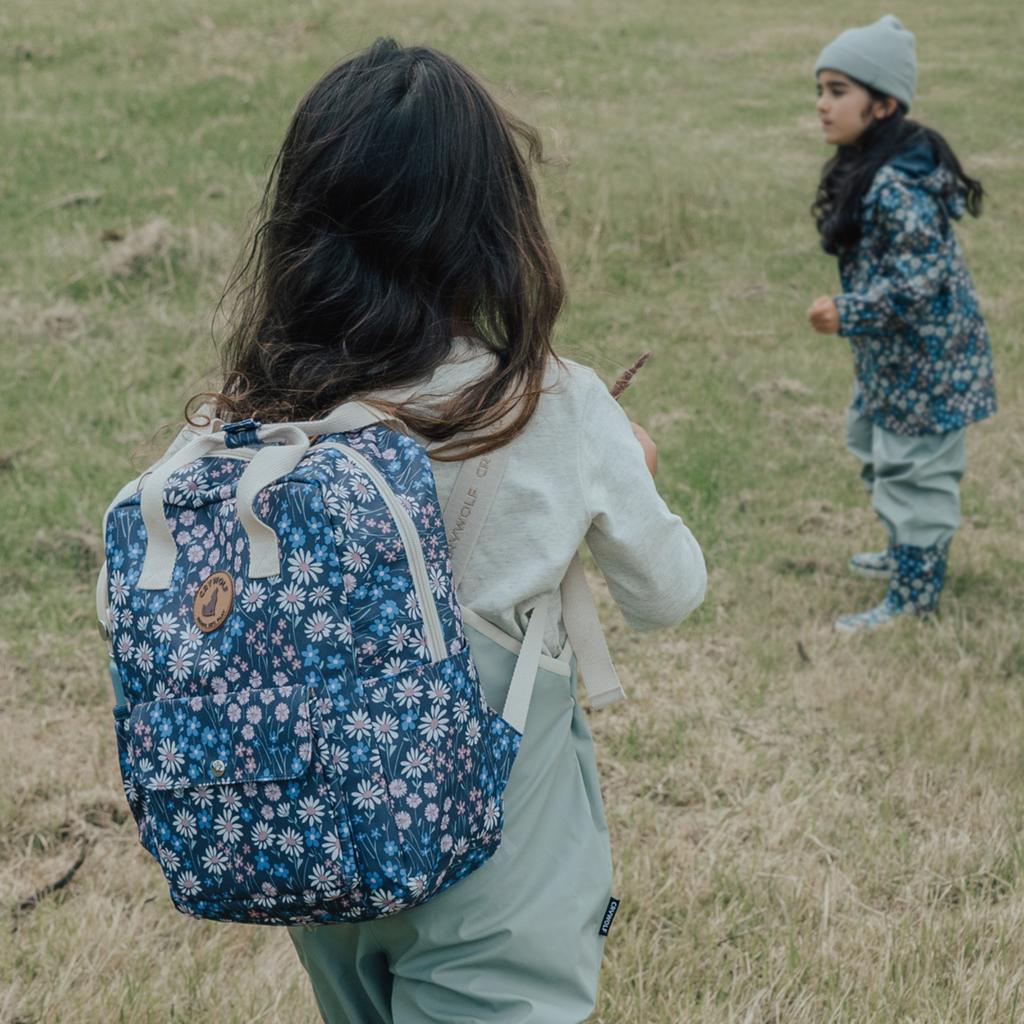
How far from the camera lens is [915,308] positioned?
142 inches

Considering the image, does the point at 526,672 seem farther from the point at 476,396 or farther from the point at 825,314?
the point at 825,314

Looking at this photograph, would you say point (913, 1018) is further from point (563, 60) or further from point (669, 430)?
point (563, 60)

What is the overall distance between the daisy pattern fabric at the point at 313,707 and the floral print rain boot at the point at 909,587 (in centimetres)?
276

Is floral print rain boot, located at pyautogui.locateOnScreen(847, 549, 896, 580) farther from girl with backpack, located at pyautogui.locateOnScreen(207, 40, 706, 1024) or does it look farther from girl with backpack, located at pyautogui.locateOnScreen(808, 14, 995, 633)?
girl with backpack, located at pyautogui.locateOnScreen(207, 40, 706, 1024)

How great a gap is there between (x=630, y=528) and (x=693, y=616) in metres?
2.51

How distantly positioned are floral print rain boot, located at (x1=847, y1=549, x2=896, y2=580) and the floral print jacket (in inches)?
24.8

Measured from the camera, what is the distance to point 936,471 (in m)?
3.73

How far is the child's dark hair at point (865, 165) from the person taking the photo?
11.7 ft

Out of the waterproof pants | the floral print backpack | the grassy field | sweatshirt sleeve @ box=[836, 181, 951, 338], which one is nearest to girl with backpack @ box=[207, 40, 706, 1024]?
the floral print backpack

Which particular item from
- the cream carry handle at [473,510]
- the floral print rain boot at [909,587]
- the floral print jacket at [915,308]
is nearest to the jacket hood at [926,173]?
the floral print jacket at [915,308]

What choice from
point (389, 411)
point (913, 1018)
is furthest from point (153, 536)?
point (913, 1018)

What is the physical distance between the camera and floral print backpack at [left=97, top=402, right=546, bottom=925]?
4.04ft

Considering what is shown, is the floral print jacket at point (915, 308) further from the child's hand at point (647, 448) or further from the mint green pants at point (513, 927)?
the mint green pants at point (513, 927)

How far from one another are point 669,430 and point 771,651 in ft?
6.56
